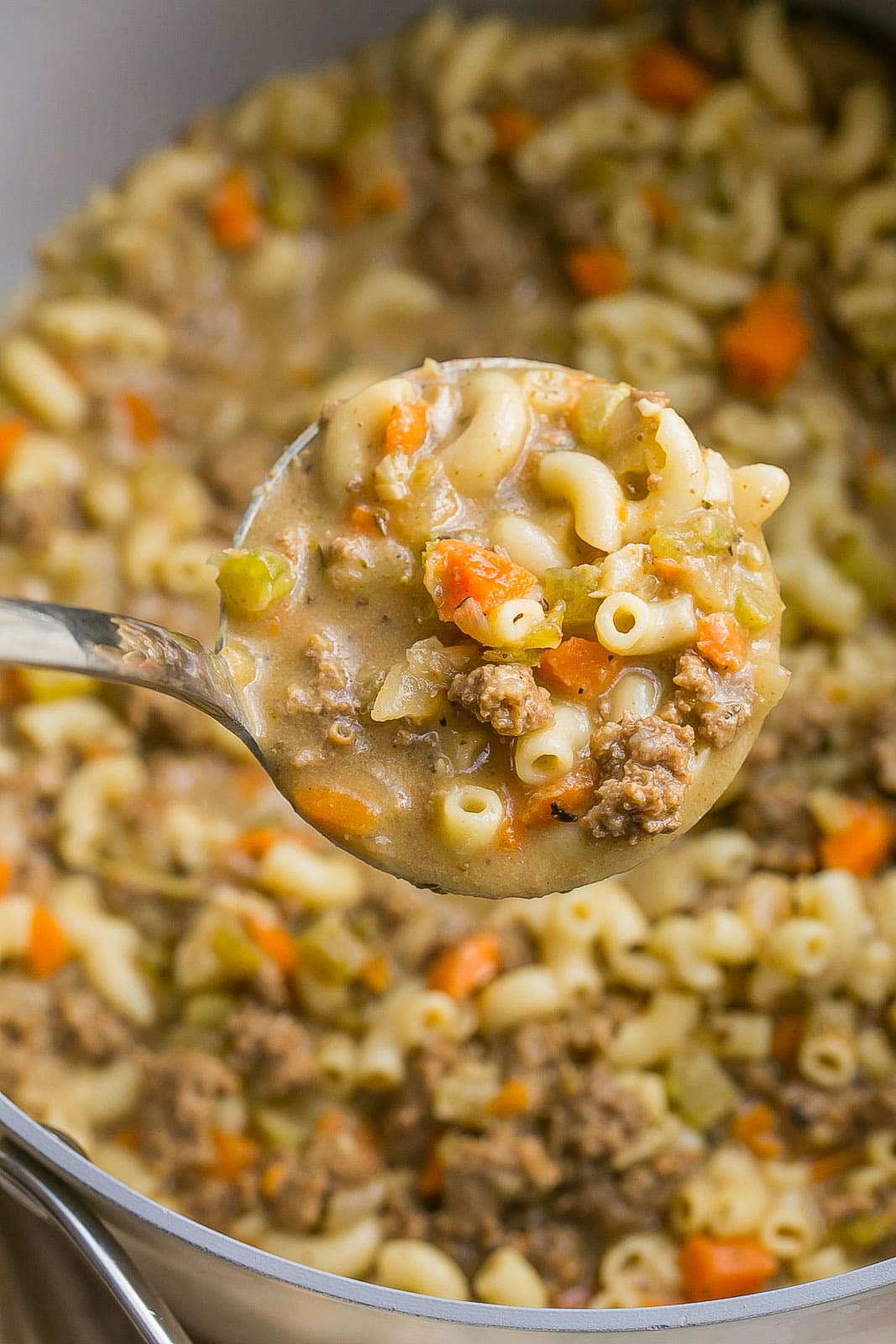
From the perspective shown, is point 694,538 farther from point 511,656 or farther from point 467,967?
point 467,967

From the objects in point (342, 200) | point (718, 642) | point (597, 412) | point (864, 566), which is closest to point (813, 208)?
point (864, 566)

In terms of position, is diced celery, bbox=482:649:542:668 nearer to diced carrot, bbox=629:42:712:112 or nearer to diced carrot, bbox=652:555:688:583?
diced carrot, bbox=652:555:688:583

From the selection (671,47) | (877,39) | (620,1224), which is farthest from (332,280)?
(620,1224)

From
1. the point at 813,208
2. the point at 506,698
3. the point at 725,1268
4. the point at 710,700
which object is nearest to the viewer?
the point at 506,698

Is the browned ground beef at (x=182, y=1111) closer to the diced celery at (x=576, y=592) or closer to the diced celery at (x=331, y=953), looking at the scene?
the diced celery at (x=331, y=953)

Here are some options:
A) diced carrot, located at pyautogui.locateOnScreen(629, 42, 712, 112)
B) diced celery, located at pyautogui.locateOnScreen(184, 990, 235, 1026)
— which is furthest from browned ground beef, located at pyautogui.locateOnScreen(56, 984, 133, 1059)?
diced carrot, located at pyautogui.locateOnScreen(629, 42, 712, 112)

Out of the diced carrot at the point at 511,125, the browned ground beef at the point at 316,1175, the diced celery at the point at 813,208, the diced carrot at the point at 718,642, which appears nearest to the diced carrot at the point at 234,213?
the diced carrot at the point at 511,125
